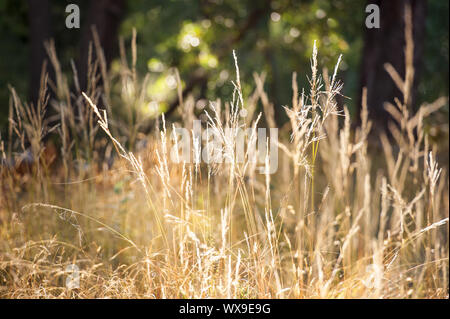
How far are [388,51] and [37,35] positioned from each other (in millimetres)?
3916

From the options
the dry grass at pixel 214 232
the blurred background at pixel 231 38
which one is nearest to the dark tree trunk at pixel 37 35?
the blurred background at pixel 231 38

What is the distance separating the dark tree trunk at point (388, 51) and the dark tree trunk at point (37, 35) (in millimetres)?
3679

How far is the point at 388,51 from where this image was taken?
17.2ft

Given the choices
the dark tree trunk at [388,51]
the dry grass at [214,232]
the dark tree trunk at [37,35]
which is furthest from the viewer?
the dark tree trunk at [37,35]

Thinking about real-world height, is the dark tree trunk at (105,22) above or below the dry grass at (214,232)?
above

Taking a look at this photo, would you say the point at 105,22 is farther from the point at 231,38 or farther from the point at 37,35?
the point at 231,38

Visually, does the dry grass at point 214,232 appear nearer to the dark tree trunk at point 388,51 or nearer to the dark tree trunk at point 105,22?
the dark tree trunk at point 388,51

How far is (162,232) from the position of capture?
193cm

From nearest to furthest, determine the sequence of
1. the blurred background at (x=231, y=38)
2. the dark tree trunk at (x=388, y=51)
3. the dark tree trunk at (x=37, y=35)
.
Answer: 1. the dark tree trunk at (x=388, y=51)
2. the blurred background at (x=231, y=38)
3. the dark tree trunk at (x=37, y=35)

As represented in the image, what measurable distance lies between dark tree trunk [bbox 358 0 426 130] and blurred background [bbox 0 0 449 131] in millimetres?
10

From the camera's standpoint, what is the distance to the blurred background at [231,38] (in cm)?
533

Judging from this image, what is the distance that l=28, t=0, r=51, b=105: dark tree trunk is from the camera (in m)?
5.89
